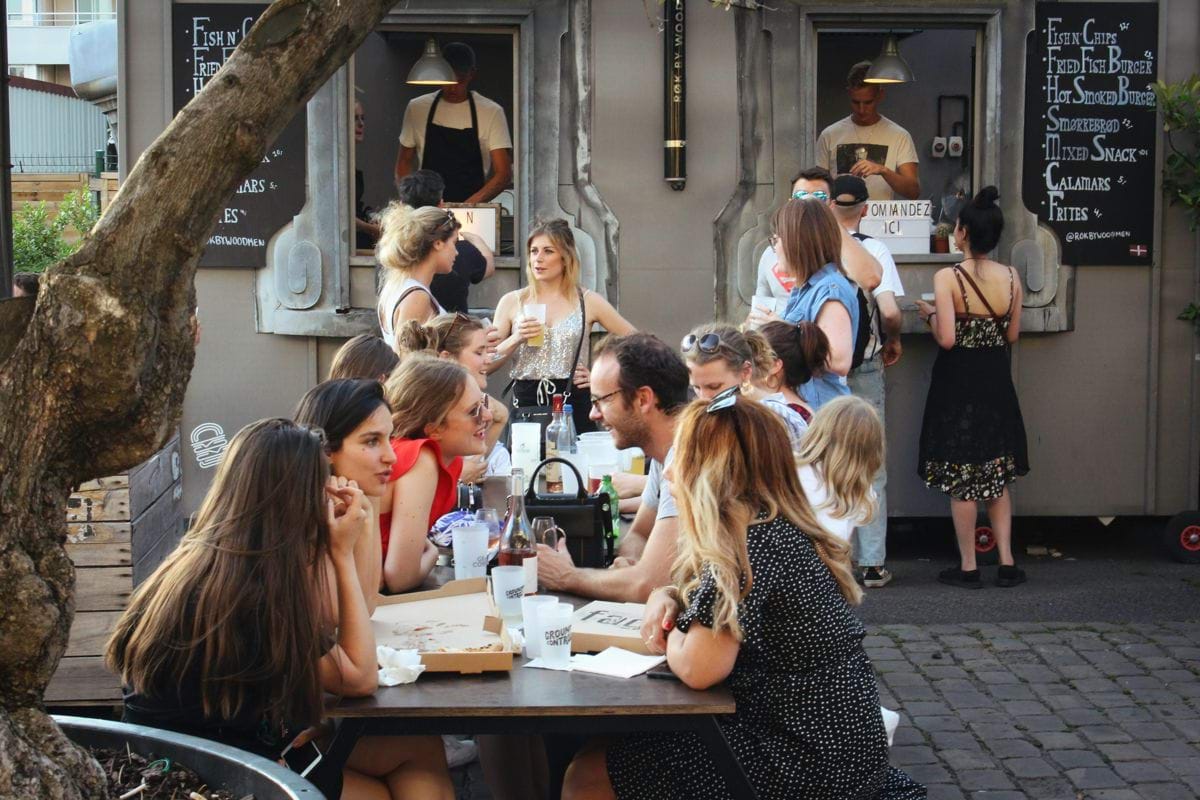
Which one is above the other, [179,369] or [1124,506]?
[179,369]

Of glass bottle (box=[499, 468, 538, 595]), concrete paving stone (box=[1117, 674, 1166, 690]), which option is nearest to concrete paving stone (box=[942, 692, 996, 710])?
concrete paving stone (box=[1117, 674, 1166, 690])

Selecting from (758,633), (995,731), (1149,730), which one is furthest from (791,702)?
(1149,730)

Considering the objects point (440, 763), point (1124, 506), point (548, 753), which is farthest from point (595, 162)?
point (440, 763)

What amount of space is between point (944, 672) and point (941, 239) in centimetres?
335

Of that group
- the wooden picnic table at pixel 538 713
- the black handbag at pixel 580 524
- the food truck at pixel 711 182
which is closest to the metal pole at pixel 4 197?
the wooden picnic table at pixel 538 713

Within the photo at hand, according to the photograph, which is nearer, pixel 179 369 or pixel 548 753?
pixel 179 369

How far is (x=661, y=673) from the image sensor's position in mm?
3600

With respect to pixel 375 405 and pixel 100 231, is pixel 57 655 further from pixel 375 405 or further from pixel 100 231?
pixel 375 405

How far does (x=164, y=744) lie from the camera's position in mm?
3070

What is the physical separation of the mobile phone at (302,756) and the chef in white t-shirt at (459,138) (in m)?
6.08

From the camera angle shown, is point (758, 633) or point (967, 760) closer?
point (758, 633)

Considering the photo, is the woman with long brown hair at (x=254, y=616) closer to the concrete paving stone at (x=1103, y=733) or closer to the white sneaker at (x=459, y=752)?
the white sneaker at (x=459, y=752)

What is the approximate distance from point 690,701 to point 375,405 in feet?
4.25

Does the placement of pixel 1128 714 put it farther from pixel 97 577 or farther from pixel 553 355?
pixel 97 577
